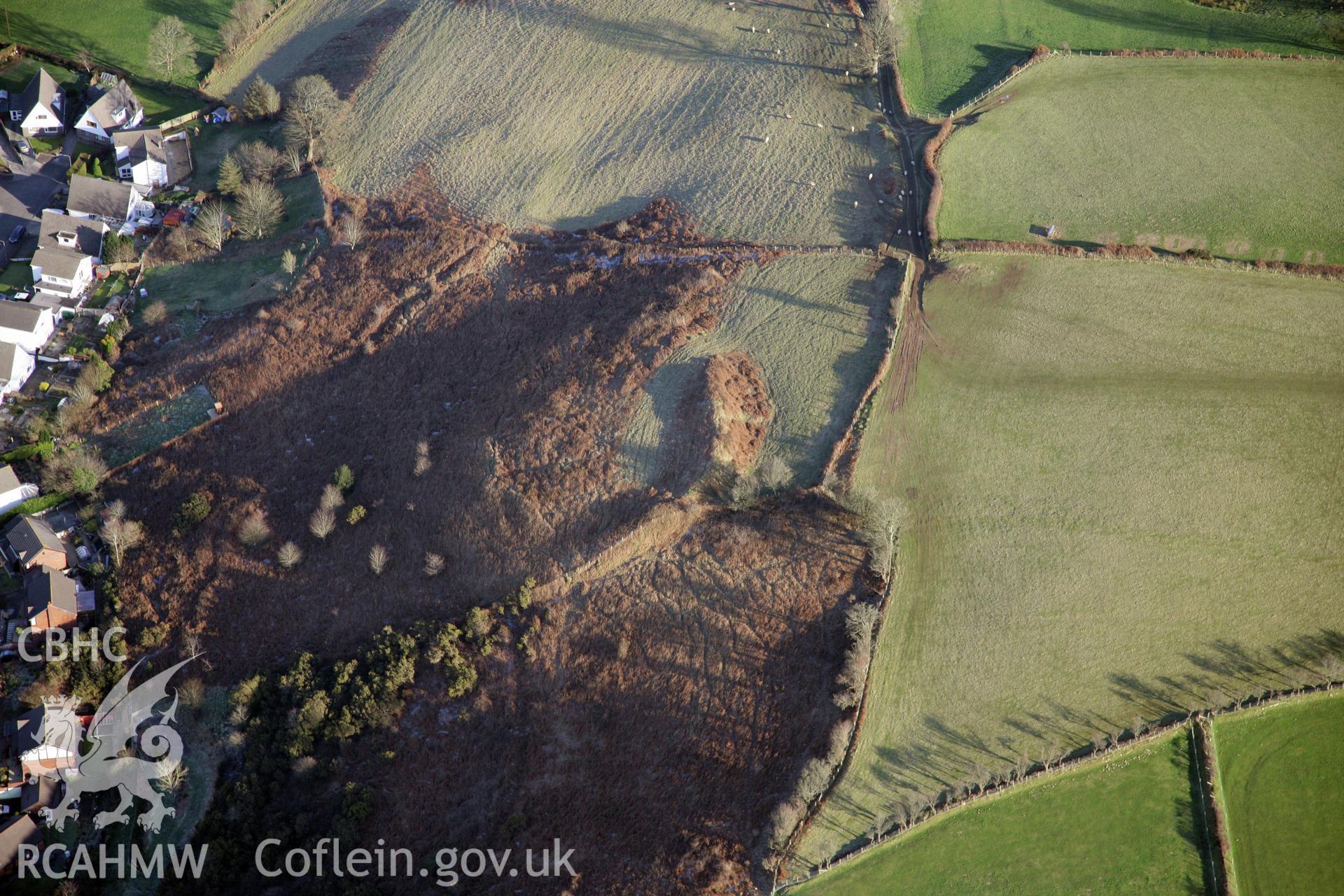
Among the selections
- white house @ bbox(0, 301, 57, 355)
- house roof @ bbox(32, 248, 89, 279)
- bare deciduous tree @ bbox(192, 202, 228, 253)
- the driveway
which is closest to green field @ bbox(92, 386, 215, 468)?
white house @ bbox(0, 301, 57, 355)

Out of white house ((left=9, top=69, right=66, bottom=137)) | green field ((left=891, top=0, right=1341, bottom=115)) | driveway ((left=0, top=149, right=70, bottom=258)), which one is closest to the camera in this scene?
driveway ((left=0, top=149, right=70, bottom=258))

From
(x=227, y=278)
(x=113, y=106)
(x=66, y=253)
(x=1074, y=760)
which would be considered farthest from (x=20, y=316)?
(x=1074, y=760)

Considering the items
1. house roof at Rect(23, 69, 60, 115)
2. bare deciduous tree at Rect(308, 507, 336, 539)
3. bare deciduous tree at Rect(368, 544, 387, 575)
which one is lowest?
bare deciduous tree at Rect(308, 507, 336, 539)

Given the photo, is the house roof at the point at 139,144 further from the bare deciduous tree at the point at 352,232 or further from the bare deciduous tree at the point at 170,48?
the bare deciduous tree at the point at 352,232

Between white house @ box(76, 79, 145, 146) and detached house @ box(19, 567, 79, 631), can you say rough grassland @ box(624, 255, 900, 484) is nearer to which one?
detached house @ box(19, 567, 79, 631)

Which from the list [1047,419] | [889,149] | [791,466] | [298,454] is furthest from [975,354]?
[298,454]

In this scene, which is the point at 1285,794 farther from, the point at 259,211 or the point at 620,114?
the point at 259,211

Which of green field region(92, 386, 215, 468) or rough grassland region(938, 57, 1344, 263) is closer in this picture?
green field region(92, 386, 215, 468)

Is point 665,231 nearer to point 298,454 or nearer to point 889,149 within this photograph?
point 889,149

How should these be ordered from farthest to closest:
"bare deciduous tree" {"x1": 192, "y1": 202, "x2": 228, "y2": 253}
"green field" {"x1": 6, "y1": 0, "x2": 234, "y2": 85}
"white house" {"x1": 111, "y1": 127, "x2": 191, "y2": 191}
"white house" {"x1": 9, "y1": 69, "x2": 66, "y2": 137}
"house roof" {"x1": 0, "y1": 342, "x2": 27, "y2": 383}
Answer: "green field" {"x1": 6, "y1": 0, "x2": 234, "y2": 85} → "white house" {"x1": 9, "y1": 69, "x2": 66, "y2": 137} → "white house" {"x1": 111, "y1": 127, "x2": 191, "y2": 191} → "bare deciduous tree" {"x1": 192, "y1": 202, "x2": 228, "y2": 253} → "house roof" {"x1": 0, "y1": 342, "x2": 27, "y2": 383}
